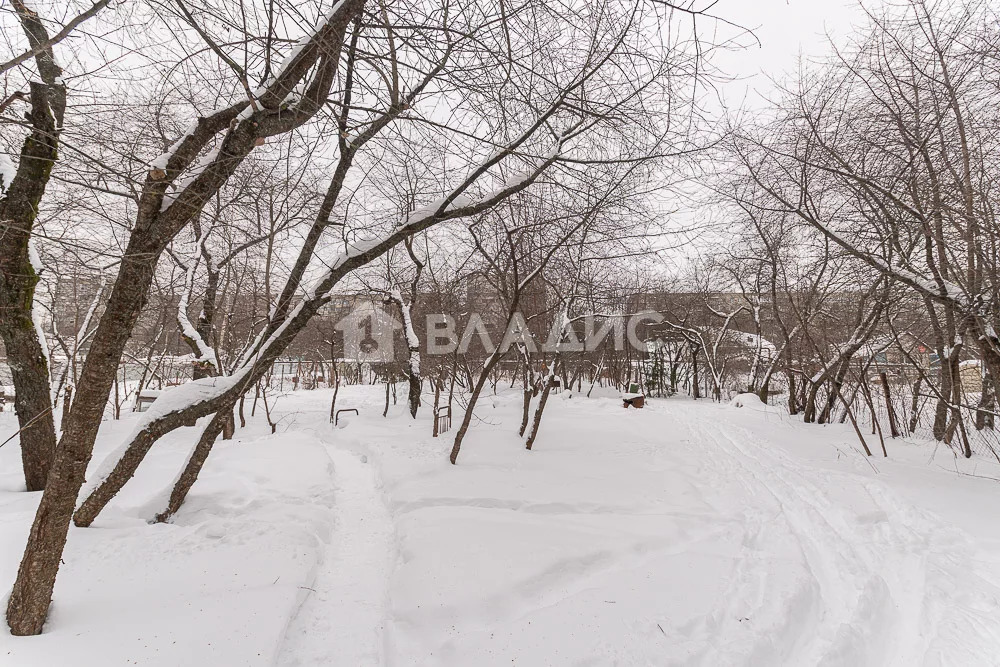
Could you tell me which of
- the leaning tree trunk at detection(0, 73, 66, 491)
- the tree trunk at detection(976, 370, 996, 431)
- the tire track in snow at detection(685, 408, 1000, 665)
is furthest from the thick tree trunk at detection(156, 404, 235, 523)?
the tree trunk at detection(976, 370, 996, 431)

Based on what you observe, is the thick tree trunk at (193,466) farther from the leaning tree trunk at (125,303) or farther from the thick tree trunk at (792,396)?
the thick tree trunk at (792,396)

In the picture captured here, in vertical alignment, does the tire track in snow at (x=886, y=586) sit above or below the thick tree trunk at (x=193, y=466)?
below

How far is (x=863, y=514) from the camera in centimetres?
440

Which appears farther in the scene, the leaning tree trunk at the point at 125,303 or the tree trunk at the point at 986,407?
the tree trunk at the point at 986,407

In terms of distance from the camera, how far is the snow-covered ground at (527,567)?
242cm

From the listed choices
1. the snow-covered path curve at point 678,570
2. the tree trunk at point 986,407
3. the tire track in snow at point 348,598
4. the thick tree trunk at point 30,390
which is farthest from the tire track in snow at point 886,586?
the thick tree trunk at point 30,390

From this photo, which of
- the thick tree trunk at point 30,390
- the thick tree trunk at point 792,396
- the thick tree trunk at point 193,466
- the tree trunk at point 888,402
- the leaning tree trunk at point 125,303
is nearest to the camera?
the leaning tree trunk at point 125,303

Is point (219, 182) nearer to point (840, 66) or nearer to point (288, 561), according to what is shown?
point (288, 561)

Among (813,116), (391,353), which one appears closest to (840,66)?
(813,116)

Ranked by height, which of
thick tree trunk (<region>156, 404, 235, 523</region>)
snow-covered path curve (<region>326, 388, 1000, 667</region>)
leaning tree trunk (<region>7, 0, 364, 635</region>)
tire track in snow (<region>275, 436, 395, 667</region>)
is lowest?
tire track in snow (<region>275, 436, 395, 667</region>)

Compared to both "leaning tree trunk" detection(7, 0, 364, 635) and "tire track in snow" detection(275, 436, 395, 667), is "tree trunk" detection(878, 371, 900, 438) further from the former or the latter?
"leaning tree trunk" detection(7, 0, 364, 635)

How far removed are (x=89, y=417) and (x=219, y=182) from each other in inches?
57.0

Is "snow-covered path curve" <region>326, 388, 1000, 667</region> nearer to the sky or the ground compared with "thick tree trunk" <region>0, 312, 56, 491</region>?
nearer to the ground

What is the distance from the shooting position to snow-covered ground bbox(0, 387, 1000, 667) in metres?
2.42
